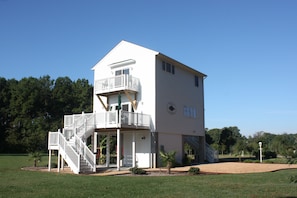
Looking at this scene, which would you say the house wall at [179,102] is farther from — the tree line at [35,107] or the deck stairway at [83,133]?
the tree line at [35,107]

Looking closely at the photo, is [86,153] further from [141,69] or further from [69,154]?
[141,69]

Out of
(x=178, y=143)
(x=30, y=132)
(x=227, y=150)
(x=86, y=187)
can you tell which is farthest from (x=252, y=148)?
(x=30, y=132)

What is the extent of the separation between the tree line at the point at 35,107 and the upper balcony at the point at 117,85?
3227 centimetres

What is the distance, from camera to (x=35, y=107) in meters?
62.2

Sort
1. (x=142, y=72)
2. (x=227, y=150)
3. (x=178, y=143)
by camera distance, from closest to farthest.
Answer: (x=142, y=72) → (x=178, y=143) → (x=227, y=150)

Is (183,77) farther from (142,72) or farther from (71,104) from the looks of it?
(71,104)

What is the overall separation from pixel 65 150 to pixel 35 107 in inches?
1755

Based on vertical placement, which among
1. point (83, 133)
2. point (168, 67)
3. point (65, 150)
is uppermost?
point (168, 67)

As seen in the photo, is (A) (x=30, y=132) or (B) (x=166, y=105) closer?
(B) (x=166, y=105)

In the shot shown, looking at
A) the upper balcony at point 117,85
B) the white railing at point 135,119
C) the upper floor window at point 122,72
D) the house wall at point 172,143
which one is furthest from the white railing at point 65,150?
the upper floor window at point 122,72

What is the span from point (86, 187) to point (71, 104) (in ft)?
182

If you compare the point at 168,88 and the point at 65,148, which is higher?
the point at 168,88

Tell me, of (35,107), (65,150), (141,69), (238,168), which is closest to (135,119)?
(141,69)

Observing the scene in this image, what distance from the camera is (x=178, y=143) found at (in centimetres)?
2867
